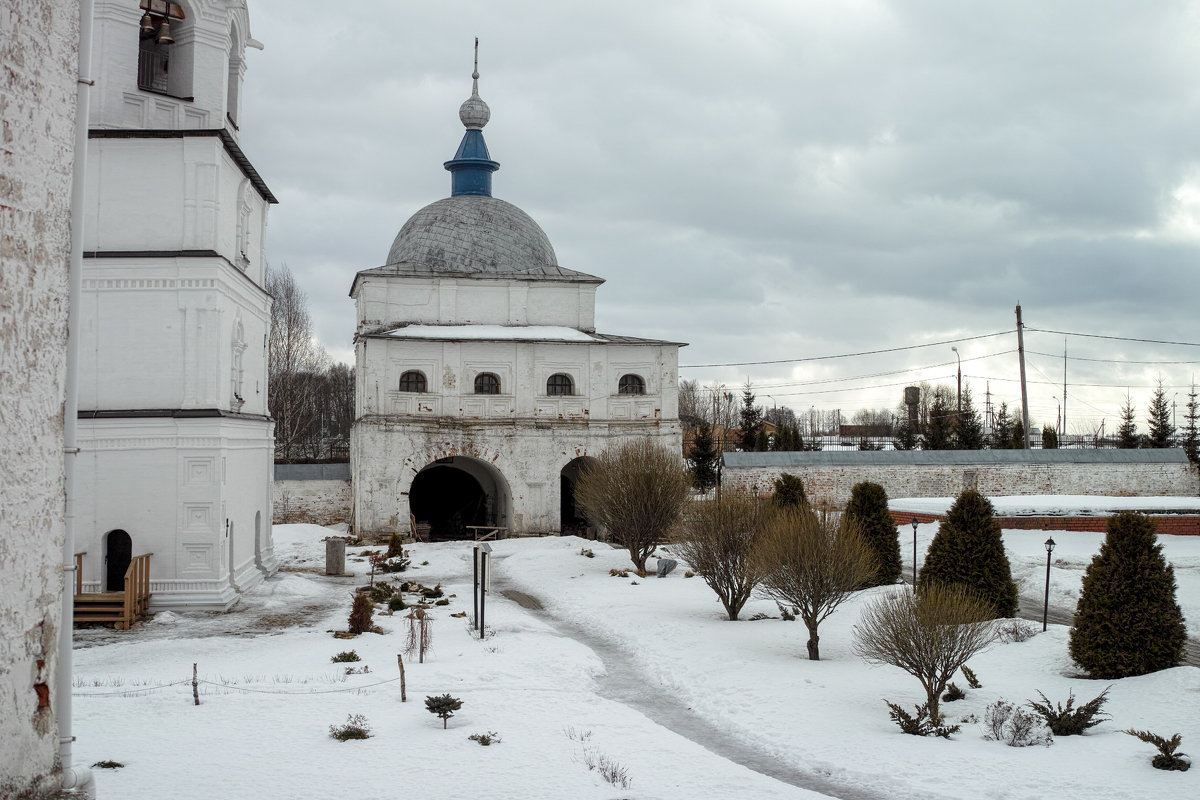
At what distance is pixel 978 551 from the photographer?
13727 millimetres

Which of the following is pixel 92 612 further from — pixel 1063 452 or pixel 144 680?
pixel 1063 452

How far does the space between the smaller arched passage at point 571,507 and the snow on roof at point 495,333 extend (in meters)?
3.62

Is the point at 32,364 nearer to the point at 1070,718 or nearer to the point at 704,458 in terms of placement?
the point at 1070,718

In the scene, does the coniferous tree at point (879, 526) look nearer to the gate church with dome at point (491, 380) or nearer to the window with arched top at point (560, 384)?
the gate church with dome at point (491, 380)

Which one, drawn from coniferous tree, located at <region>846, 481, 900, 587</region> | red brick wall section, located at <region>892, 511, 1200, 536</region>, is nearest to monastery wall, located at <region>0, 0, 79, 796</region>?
coniferous tree, located at <region>846, 481, 900, 587</region>

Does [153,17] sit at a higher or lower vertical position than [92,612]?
higher

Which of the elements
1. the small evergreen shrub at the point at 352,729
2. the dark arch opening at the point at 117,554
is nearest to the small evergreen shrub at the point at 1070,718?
the small evergreen shrub at the point at 352,729

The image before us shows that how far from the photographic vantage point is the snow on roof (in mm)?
27562

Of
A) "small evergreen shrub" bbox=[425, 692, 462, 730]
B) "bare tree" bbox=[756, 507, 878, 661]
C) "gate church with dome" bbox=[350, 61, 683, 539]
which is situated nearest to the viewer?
"small evergreen shrub" bbox=[425, 692, 462, 730]

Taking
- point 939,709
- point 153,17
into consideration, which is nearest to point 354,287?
point 153,17

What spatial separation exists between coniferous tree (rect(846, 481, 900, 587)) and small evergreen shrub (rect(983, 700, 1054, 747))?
8100 millimetres

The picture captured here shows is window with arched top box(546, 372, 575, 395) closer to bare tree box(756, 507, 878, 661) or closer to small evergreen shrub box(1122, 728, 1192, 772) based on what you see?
bare tree box(756, 507, 878, 661)

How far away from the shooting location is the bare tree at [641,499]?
19.8m

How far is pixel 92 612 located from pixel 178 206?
6.37m
